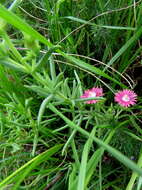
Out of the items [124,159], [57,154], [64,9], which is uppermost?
[64,9]

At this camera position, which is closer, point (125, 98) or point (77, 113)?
point (125, 98)

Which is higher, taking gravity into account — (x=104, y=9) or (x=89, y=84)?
(x=104, y=9)

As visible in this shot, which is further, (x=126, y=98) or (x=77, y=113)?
(x=77, y=113)

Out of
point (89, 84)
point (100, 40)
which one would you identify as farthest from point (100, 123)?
point (100, 40)

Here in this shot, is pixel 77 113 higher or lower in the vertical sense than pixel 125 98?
lower

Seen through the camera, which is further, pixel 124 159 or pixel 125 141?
pixel 125 141

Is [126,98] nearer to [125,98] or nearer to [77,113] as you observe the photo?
[125,98]

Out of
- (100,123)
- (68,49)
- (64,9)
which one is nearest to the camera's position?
(100,123)

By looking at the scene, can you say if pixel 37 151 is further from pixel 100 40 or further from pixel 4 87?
pixel 100 40

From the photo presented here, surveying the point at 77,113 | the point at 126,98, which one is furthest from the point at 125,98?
the point at 77,113

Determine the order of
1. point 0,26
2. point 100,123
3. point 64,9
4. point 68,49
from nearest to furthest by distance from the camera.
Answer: point 0,26 → point 100,123 → point 68,49 → point 64,9

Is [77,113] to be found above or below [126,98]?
below
